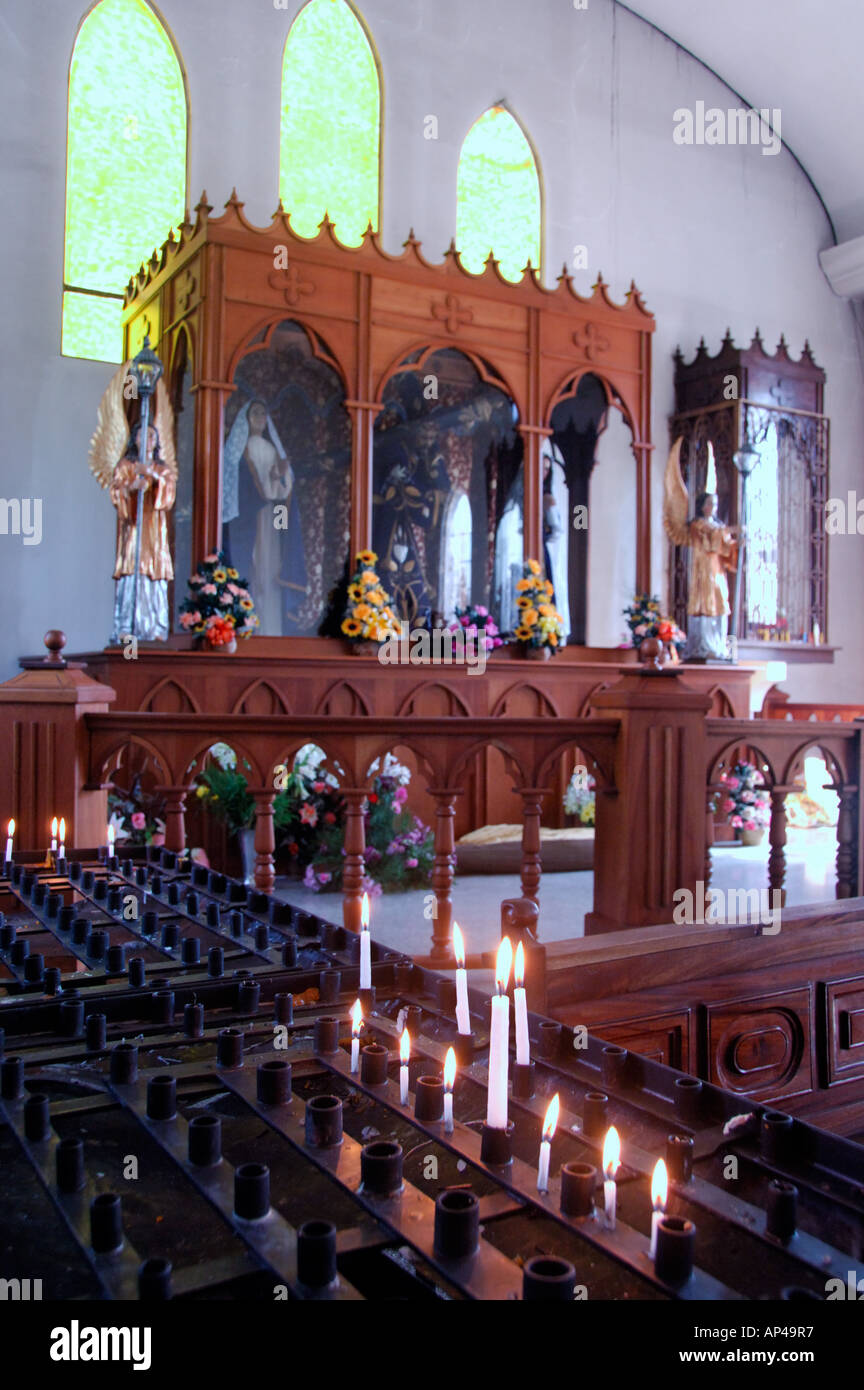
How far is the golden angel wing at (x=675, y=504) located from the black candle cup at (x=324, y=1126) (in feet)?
29.5

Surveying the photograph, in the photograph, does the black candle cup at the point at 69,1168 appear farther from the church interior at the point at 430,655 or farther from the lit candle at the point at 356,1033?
the lit candle at the point at 356,1033

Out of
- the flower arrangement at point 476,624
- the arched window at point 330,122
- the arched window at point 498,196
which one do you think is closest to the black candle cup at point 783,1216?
the flower arrangement at point 476,624

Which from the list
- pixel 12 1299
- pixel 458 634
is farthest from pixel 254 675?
pixel 12 1299

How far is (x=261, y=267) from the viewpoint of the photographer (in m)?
7.71

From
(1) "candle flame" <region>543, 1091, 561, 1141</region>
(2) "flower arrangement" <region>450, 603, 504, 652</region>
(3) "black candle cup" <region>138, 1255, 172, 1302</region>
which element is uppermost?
(2) "flower arrangement" <region>450, 603, 504, 652</region>

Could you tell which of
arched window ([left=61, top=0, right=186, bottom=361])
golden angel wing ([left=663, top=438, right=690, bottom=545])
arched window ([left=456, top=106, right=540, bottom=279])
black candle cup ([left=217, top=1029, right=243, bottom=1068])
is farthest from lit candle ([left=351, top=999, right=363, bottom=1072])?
arched window ([left=456, top=106, right=540, bottom=279])

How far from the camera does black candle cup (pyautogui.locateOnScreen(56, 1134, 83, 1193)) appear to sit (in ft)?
2.84

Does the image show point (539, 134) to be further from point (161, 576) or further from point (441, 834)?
point (441, 834)

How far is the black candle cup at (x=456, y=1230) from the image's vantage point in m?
0.77

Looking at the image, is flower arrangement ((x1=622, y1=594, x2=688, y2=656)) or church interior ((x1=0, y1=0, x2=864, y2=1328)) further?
flower arrangement ((x1=622, y1=594, x2=688, y2=656))

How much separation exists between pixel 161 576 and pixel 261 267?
2366 millimetres

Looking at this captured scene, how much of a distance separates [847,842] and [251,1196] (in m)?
3.76

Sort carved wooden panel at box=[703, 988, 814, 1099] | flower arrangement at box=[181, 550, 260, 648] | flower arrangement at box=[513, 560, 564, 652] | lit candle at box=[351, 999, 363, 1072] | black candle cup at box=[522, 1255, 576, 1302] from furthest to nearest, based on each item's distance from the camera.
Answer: flower arrangement at box=[513, 560, 564, 652]
flower arrangement at box=[181, 550, 260, 648]
carved wooden panel at box=[703, 988, 814, 1099]
lit candle at box=[351, 999, 363, 1072]
black candle cup at box=[522, 1255, 576, 1302]

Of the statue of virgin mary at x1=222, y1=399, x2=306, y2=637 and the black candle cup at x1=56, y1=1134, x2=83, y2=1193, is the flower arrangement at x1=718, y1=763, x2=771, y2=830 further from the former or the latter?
the black candle cup at x1=56, y1=1134, x2=83, y2=1193
